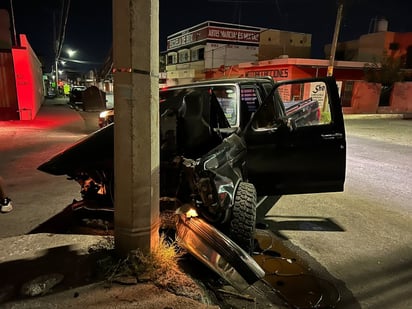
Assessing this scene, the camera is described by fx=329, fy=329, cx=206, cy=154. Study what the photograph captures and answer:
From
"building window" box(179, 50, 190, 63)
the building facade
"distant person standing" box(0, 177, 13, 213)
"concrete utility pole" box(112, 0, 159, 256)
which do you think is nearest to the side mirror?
"concrete utility pole" box(112, 0, 159, 256)

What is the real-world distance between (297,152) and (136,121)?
2319 mm

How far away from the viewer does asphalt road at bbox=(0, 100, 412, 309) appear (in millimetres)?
3273

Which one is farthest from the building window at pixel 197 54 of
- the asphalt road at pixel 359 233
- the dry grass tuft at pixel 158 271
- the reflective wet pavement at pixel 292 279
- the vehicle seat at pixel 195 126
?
the dry grass tuft at pixel 158 271

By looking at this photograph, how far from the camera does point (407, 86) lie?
23391 mm

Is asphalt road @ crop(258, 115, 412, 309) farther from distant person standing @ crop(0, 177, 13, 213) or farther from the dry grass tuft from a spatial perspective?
distant person standing @ crop(0, 177, 13, 213)

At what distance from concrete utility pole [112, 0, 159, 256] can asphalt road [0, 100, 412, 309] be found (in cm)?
191

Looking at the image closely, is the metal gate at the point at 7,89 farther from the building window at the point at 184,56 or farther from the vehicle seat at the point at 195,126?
the building window at the point at 184,56

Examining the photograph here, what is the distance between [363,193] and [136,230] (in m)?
4.56

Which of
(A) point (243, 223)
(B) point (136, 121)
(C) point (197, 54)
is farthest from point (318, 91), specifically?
(C) point (197, 54)

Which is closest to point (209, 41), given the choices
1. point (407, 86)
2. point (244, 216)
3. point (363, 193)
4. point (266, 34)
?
point (266, 34)

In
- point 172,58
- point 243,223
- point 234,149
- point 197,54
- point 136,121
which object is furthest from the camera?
point 172,58

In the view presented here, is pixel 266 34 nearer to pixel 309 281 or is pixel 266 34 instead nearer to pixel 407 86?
pixel 407 86

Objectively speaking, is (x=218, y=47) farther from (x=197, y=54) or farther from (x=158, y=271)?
(x=158, y=271)

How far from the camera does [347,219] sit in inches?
189
